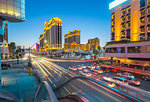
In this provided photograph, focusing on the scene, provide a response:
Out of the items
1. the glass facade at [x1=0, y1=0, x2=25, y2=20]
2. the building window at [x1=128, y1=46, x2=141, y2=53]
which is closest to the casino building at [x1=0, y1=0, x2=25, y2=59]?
the glass facade at [x1=0, y1=0, x2=25, y2=20]

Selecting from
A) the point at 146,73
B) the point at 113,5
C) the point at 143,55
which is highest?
the point at 113,5

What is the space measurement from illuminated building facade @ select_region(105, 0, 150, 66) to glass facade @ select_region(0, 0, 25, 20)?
3588 cm

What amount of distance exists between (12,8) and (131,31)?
42226mm

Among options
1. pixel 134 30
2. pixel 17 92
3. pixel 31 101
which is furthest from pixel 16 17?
pixel 134 30

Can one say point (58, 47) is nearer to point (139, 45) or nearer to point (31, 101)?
point (139, 45)

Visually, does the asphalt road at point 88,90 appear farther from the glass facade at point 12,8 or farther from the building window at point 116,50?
the building window at point 116,50

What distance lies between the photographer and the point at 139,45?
105ft

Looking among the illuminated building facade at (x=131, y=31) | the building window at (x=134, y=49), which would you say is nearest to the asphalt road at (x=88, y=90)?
the building window at (x=134, y=49)

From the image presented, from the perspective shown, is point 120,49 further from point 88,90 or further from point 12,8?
point 12,8

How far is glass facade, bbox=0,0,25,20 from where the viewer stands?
64.3 ft

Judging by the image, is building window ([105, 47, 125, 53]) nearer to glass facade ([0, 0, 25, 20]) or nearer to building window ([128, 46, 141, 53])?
building window ([128, 46, 141, 53])

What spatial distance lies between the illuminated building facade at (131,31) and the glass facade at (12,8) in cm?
3588

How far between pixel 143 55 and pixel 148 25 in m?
11.9

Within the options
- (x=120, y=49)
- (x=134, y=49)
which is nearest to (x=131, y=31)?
(x=120, y=49)
